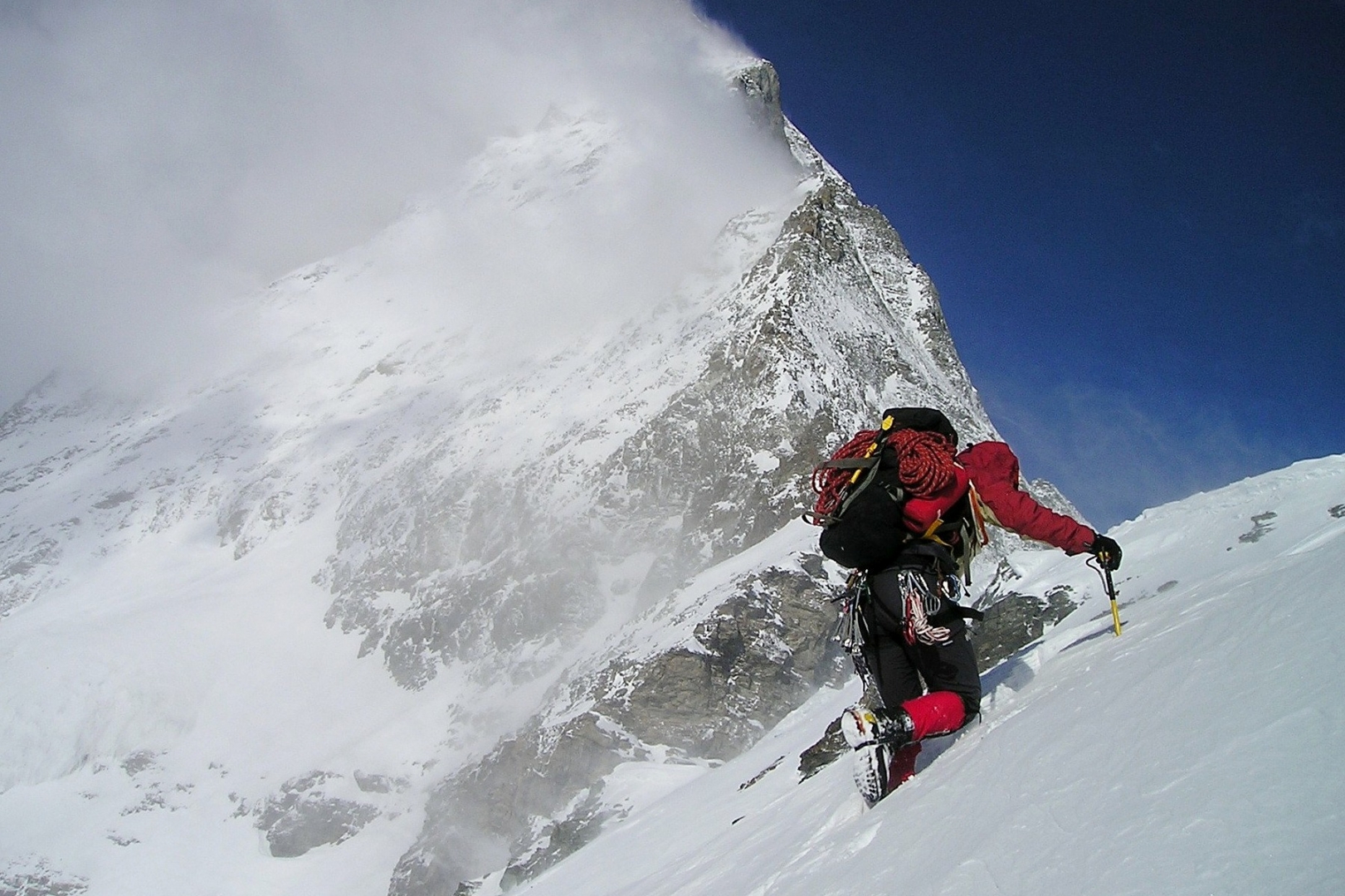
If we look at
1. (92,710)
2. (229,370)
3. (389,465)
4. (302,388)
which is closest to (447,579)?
(389,465)

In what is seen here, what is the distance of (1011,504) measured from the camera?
407cm

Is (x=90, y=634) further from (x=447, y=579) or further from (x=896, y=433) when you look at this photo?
(x=896, y=433)

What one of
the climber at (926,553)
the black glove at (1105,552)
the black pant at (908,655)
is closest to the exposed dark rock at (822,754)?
the black pant at (908,655)

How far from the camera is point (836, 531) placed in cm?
418

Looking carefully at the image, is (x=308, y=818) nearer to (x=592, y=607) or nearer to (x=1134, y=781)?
(x=592, y=607)

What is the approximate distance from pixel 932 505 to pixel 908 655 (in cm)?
84

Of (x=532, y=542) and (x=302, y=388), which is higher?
(x=302, y=388)

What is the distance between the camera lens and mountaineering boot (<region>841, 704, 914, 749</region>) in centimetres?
366

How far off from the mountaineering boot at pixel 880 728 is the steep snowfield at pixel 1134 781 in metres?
0.19

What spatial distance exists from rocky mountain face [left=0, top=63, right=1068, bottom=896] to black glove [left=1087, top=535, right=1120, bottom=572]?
25.6 feet

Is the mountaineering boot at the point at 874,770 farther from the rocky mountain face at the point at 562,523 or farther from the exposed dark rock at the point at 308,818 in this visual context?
the exposed dark rock at the point at 308,818

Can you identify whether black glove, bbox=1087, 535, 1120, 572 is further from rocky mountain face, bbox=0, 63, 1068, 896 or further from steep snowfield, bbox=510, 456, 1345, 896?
rocky mountain face, bbox=0, 63, 1068, 896

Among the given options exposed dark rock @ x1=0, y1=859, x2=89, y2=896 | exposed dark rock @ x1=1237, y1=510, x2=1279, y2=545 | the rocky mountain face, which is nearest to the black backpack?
exposed dark rock @ x1=1237, y1=510, x2=1279, y2=545

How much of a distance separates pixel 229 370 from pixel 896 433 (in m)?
123
